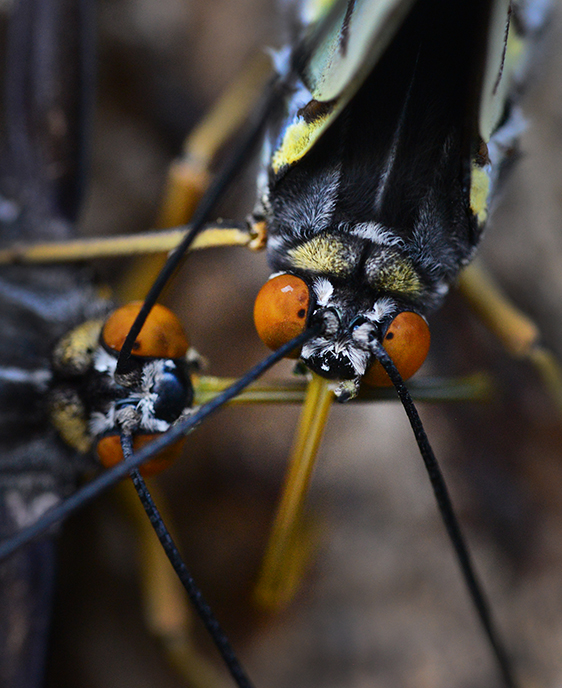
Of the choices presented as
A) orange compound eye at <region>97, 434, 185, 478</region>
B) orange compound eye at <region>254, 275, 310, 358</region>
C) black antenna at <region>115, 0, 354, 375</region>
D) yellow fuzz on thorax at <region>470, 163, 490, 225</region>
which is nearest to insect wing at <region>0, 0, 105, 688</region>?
orange compound eye at <region>97, 434, 185, 478</region>

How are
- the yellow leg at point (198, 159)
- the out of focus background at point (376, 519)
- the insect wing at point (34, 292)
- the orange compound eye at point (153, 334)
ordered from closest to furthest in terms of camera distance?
the orange compound eye at point (153, 334) → the insect wing at point (34, 292) → the out of focus background at point (376, 519) → the yellow leg at point (198, 159)

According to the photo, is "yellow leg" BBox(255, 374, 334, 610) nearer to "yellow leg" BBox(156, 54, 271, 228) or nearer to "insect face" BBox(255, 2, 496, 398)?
"insect face" BBox(255, 2, 496, 398)

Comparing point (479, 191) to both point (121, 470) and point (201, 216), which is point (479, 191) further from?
point (121, 470)

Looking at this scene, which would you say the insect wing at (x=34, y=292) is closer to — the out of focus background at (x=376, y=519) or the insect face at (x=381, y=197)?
the out of focus background at (x=376, y=519)

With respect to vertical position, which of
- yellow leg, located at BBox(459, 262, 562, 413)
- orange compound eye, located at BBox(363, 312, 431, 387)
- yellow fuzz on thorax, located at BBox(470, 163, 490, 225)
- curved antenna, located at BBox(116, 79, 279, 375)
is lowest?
→ orange compound eye, located at BBox(363, 312, 431, 387)

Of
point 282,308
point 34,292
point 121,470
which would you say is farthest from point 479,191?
point 34,292

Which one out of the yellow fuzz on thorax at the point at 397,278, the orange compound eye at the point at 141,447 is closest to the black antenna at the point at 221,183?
the orange compound eye at the point at 141,447
